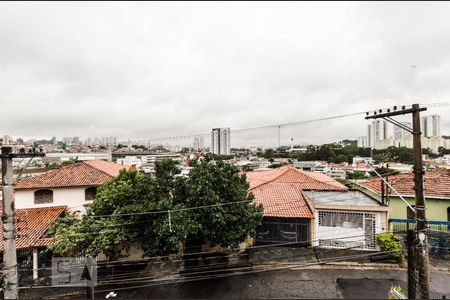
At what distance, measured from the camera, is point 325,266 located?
48.8 feet

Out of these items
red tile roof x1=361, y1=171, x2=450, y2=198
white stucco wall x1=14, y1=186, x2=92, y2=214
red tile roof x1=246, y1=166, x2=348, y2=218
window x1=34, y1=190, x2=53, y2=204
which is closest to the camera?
red tile roof x1=246, y1=166, x2=348, y2=218

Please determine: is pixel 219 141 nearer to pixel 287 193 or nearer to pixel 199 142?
pixel 287 193

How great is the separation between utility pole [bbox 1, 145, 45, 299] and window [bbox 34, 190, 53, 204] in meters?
14.9

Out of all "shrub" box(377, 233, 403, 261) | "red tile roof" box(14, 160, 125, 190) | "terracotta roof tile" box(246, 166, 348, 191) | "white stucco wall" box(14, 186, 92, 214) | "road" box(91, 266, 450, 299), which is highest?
"red tile roof" box(14, 160, 125, 190)

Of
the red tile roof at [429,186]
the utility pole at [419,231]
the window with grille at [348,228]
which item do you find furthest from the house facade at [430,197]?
the utility pole at [419,231]

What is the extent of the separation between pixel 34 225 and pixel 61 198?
15.3 ft

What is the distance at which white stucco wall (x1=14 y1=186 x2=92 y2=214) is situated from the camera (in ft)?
66.5

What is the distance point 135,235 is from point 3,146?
24.5 ft

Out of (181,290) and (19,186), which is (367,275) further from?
(19,186)

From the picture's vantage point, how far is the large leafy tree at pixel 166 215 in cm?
1269

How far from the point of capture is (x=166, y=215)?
41.7 ft

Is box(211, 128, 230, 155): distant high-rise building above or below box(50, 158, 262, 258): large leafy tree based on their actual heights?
above

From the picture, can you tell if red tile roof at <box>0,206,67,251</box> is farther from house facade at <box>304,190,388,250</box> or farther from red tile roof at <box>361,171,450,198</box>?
red tile roof at <box>361,171,450,198</box>

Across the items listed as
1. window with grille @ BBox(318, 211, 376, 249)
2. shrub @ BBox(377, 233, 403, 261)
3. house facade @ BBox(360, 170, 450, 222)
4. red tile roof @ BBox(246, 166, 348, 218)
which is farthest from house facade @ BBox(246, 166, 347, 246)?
house facade @ BBox(360, 170, 450, 222)
